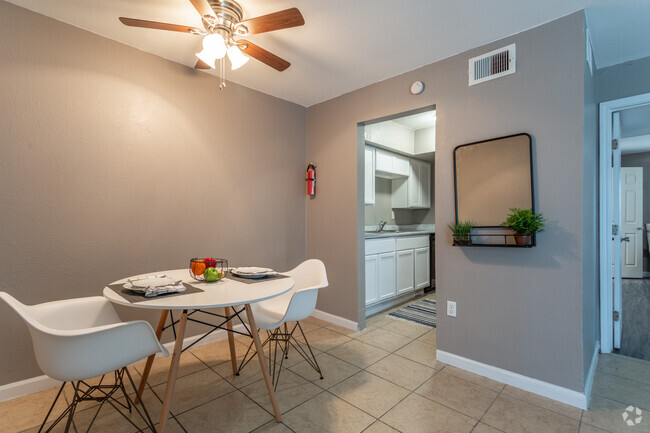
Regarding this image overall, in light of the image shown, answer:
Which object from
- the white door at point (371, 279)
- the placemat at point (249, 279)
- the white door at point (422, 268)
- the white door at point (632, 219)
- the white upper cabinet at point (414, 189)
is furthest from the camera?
the white door at point (632, 219)

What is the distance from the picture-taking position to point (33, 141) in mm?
2012

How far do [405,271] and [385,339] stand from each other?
130 centimetres

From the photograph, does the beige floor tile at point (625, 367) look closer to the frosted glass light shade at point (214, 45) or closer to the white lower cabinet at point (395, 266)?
the white lower cabinet at point (395, 266)

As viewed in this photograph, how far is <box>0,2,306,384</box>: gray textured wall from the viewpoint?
1959mm

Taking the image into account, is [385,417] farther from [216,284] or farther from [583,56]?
[583,56]

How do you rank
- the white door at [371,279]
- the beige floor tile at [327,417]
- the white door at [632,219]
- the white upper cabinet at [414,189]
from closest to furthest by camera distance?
the beige floor tile at [327,417] < the white door at [371,279] < the white upper cabinet at [414,189] < the white door at [632,219]

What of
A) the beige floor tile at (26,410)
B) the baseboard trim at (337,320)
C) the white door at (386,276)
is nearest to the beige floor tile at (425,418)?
the baseboard trim at (337,320)

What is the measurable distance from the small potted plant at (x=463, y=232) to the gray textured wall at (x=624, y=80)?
5.47 ft

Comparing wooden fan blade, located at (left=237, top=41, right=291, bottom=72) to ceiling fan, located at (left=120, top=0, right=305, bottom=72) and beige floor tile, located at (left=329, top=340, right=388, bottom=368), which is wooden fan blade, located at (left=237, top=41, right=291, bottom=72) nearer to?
ceiling fan, located at (left=120, top=0, right=305, bottom=72)

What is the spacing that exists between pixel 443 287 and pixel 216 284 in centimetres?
173

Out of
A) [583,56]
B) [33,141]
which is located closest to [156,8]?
[33,141]

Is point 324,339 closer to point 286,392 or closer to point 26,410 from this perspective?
point 286,392

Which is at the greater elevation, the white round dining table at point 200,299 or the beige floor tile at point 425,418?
the white round dining table at point 200,299

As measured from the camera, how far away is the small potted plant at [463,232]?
2.24 metres
